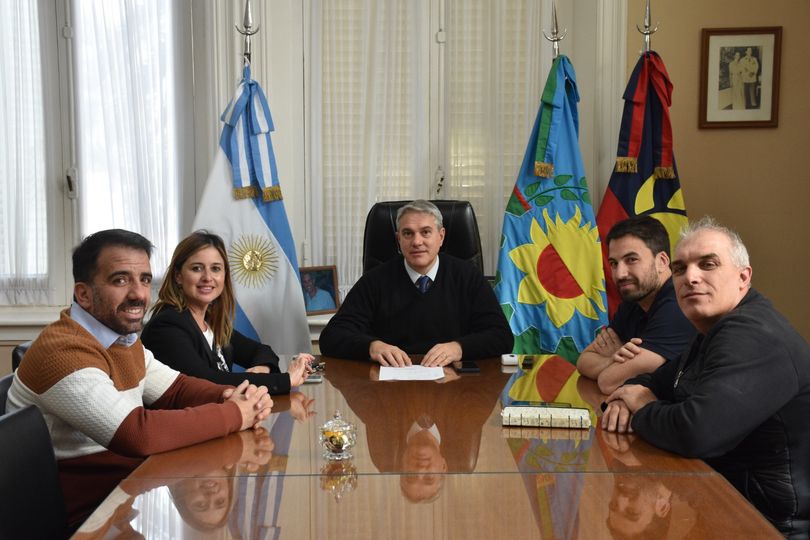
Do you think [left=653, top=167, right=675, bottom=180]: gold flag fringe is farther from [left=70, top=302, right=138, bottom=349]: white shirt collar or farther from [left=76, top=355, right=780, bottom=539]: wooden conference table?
[left=70, top=302, right=138, bottom=349]: white shirt collar

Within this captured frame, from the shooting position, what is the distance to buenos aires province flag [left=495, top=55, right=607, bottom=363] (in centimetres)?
365

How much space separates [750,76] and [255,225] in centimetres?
251

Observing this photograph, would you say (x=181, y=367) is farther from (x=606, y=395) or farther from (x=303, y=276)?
(x=303, y=276)

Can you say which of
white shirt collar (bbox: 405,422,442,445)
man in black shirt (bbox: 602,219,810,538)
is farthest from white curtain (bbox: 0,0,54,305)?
man in black shirt (bbox: 602,219,810,538)

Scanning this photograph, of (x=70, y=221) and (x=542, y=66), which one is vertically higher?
(x=542, y=66)

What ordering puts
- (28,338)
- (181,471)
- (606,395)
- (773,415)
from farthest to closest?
(28,338)
(606,395)
(773,415)
(181,471)

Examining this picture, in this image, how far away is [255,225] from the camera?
3656mm

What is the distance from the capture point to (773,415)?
1672 mm

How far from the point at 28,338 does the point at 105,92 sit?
1297mm

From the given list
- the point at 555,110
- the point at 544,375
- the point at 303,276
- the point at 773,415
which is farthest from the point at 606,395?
the point at 303,276

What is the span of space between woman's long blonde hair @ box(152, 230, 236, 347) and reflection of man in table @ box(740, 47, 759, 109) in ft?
8.98

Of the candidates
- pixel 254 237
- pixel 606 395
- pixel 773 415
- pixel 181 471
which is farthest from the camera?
pixel 254 237

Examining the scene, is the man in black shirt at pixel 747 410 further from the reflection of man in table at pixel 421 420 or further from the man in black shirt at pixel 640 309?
the man in black shirt at pixel 640 309

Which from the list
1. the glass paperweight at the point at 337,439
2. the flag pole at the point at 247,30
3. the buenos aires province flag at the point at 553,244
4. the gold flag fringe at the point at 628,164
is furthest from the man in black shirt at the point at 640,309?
the flag pole at the point at 247,30
